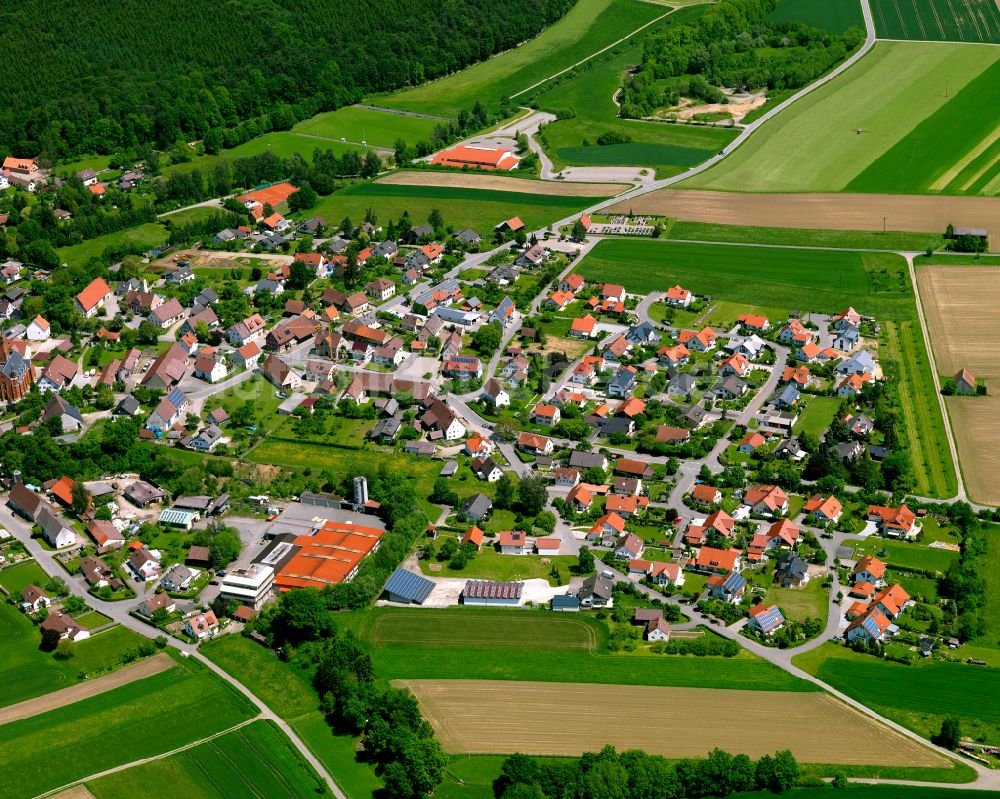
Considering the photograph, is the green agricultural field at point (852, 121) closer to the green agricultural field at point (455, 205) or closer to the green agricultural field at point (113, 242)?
the green agricultural field at point (455, 205)

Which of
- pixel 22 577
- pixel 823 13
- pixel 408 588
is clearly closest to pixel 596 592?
pixel 408 588

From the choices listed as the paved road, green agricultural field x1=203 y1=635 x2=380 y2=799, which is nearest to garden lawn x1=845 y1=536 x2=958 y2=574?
green agricultural field x1=203 y1=635 x2=380 y2=799

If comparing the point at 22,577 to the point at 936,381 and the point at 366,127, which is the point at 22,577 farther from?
the point at 366,127

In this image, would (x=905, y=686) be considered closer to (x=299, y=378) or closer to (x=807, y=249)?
(x=299, y=378)

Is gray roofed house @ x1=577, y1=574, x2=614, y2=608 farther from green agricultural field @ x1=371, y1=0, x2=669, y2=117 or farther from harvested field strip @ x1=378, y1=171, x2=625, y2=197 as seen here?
green agricultural field @ x1=371, y1=0, x2=669, y2=117

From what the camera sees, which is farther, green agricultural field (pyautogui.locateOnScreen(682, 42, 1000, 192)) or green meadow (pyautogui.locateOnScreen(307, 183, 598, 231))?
green agricultural field (pyautogui.locateOnScreen(682, 42, 1000, 192))

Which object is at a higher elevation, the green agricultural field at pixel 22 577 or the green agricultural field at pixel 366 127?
the green agricultural field at pixel 366 127

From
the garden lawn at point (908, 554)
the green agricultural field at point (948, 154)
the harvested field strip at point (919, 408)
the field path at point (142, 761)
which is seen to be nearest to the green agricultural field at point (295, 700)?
the field path at point (142, 761)
